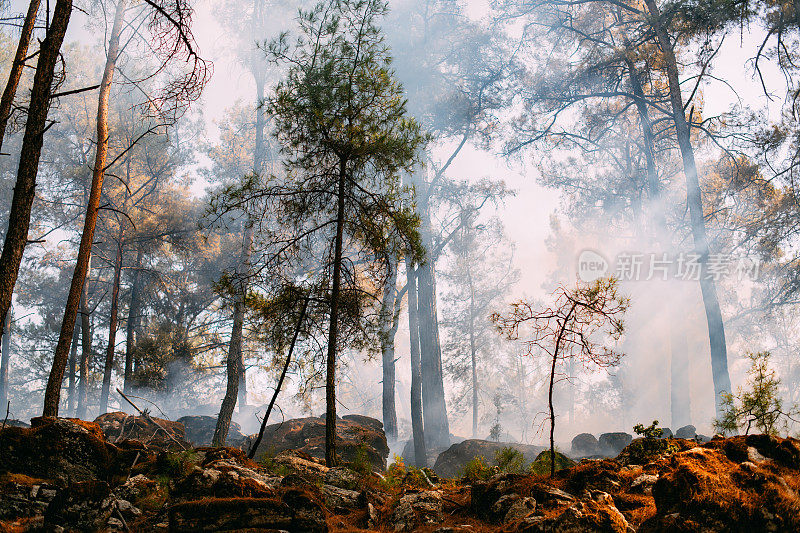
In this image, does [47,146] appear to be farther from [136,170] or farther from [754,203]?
[754,203]

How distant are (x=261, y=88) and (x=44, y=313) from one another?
18.1m

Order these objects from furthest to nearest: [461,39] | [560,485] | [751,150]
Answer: [461,39] < [751,150] < [560,485]

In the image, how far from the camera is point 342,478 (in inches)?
201

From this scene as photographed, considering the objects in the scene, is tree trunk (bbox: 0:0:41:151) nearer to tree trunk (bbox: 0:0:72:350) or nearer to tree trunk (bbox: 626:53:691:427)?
tree trunk (bbox: 0:0:72:350)

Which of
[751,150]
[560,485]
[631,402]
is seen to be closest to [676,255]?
[751,150]

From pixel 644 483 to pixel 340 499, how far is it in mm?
2747

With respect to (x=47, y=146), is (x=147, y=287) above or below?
below

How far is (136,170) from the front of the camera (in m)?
25.2

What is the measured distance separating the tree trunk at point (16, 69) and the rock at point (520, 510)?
6282 mm

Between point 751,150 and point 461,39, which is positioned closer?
point 751,150

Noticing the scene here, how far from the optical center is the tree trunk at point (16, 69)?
202 inches

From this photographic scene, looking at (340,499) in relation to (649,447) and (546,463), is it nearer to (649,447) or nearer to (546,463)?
(546,463)

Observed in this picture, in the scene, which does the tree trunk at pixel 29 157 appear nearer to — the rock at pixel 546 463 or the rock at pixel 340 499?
the rock at pixel 340 499

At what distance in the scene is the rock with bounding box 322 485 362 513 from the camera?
14.4 feet
